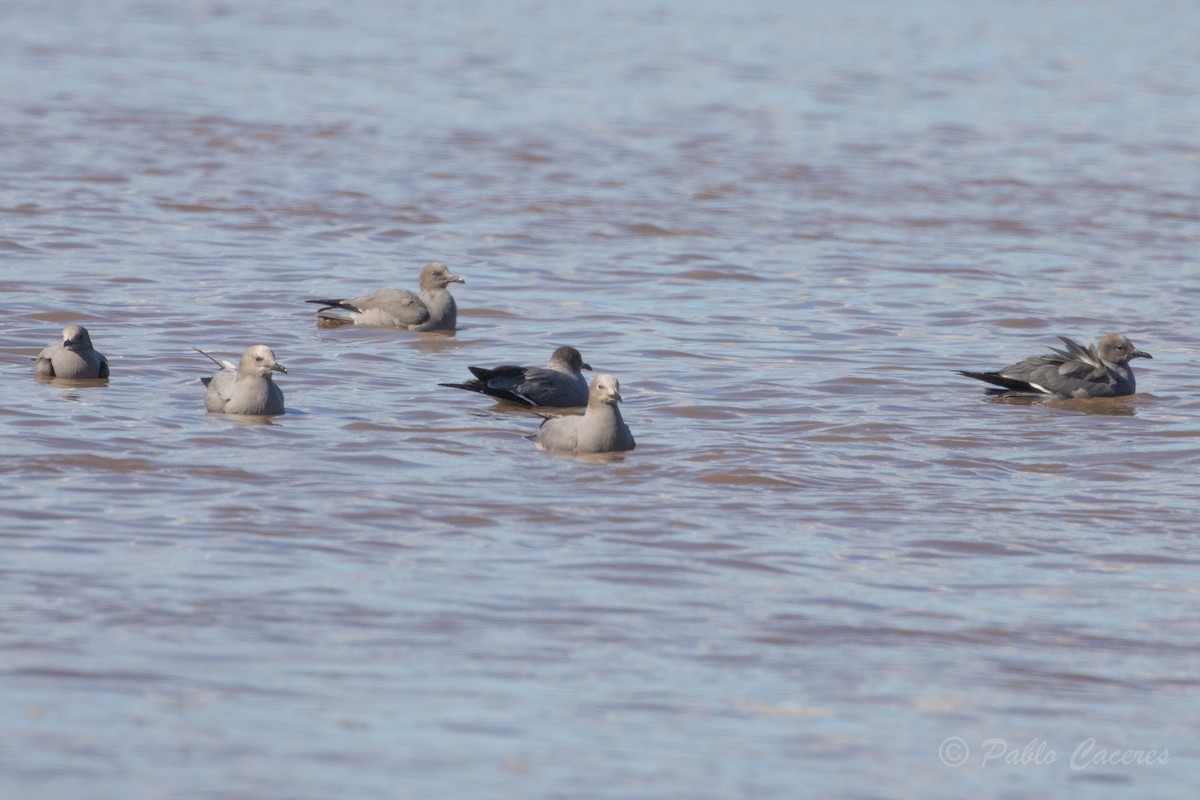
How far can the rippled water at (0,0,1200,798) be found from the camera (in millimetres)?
6309

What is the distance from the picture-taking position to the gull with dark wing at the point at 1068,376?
12461 mm

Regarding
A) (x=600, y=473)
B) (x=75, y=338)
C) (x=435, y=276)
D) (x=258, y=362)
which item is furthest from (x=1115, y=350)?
(x=75, y=338)

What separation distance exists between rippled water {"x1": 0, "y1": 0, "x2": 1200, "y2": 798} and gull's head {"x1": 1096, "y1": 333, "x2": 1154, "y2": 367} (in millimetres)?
357

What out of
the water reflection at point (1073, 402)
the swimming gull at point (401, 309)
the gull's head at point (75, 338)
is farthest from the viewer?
the swimming gull at point (401, 309)

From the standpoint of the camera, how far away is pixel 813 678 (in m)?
6.93

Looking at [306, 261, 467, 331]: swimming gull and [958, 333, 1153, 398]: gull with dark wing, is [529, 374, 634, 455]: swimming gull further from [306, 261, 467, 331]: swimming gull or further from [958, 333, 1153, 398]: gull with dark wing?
[306, 261, 467, 331]: swimming gull

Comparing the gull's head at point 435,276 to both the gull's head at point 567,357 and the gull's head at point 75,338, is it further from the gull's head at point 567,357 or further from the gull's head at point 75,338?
the gull's head at point 75,338

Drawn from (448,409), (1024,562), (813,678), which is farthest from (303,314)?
(813,678)

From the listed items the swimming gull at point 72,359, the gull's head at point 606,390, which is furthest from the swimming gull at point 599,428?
the swimming gull at point 72,359

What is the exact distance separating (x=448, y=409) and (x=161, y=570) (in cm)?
396

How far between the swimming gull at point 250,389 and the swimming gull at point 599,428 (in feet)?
5.61

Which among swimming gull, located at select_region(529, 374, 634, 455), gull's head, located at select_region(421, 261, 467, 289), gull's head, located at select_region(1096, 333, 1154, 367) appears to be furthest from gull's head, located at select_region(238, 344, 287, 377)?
gull's head, located at select_region(1096, 333, 1154, 367)

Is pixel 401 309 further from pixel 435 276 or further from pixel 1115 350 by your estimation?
pixel 1115 350

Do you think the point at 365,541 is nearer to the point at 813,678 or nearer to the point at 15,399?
the point at 813,678
